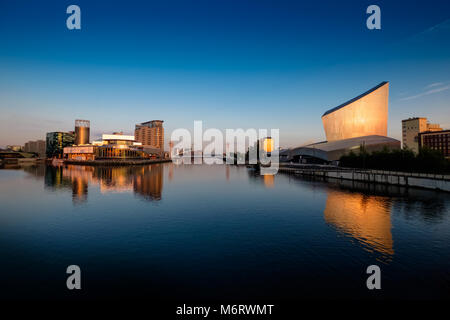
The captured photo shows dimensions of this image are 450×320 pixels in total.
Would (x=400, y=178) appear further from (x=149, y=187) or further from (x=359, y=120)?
(x=359, y=120)

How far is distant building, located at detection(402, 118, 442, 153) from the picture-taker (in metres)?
140

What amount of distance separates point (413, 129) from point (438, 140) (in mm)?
24266

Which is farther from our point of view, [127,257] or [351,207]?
[351,207]

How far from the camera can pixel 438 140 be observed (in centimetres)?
11994

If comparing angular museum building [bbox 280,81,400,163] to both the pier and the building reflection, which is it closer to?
the pier

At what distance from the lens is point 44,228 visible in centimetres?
1891

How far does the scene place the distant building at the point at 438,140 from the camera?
116731 mm

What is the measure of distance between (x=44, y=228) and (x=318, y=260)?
19.8 m

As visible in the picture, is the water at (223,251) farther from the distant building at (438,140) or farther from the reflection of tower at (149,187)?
the distant building at (438,140)

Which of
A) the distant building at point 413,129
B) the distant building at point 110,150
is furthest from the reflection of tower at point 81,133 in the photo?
the distant building at point 413,129
